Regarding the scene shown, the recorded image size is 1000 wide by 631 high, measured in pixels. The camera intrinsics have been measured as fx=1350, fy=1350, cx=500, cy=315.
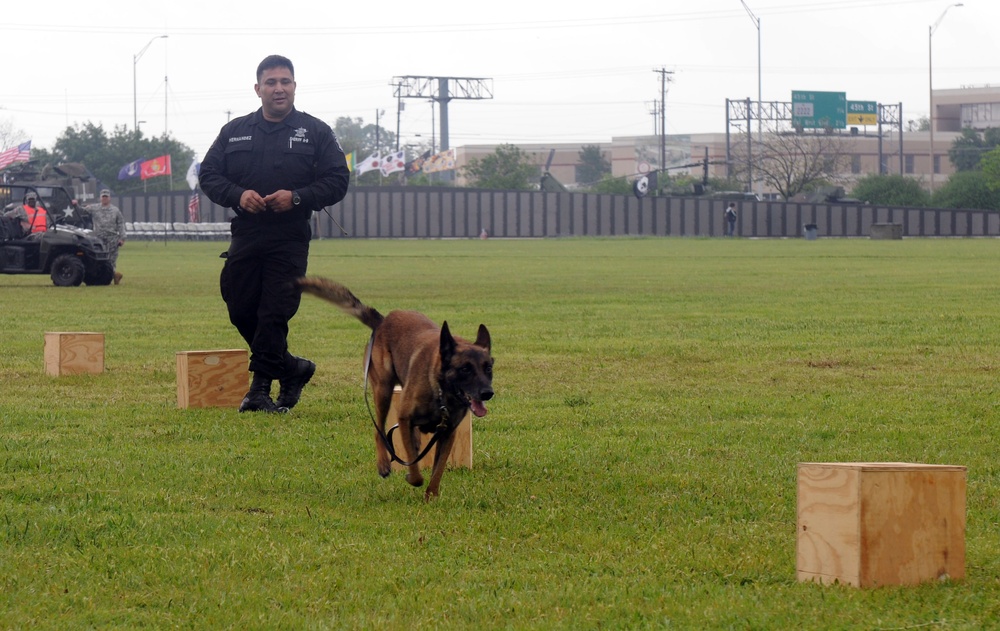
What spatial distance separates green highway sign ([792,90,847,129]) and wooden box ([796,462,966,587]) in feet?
390

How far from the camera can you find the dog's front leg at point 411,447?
6723mm

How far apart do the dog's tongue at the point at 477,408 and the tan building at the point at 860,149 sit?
127498 mm

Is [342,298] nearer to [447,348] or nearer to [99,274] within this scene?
[447,348]

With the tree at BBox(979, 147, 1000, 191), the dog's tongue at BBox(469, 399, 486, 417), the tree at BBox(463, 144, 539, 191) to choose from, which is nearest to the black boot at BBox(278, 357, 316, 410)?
the dog's tongue at BBox(469, 399, 486, 417)

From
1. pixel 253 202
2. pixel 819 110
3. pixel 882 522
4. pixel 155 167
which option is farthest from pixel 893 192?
pixel 882 522

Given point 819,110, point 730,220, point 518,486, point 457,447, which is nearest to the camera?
point 518,486

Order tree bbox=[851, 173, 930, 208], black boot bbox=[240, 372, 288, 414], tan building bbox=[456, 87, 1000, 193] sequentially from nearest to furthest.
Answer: black boot bbox=[240, 372, 288, 414] → tree bbox=[851, 173, 930, 208] → tan building bbox=[456, 87, 1000, 193]

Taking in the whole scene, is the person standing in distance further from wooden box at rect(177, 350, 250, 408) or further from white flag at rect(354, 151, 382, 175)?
wooden box at rect(177, 350, 250, 408)

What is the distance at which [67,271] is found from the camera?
2702 cm

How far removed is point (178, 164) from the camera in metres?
117

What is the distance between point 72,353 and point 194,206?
70.3 m

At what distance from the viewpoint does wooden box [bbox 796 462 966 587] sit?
15.2ft

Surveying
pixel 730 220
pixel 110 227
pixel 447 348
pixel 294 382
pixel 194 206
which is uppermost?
pixel 194 206

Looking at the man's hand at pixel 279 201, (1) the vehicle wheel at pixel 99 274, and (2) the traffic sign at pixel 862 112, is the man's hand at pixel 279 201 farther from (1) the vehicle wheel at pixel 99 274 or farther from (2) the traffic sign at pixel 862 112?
(2) the traffic sign at pixel 862 112
